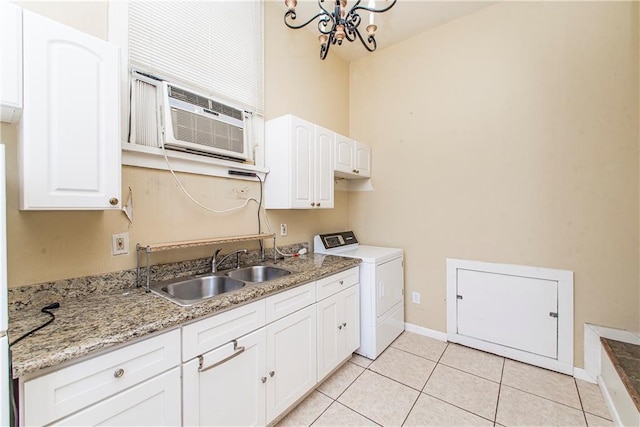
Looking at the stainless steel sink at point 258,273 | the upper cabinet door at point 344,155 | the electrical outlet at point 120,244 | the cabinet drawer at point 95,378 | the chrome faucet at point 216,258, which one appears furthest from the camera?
the upper cabinet door at point 344,155

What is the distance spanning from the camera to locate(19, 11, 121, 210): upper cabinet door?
3.39 feet

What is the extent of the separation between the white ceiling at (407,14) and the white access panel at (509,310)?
2435 mm

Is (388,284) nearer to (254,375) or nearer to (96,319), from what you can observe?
(254,375)

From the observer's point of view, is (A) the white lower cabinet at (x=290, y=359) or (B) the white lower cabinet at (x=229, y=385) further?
(A) the white lower cabinet at (x=290, y=359)

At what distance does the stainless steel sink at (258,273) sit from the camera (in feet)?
6.56

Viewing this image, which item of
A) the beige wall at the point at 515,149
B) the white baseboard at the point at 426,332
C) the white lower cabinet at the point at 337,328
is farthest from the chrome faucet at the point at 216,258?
the white baseboard at the point at 426,332

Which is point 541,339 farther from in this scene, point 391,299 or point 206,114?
point 206,114

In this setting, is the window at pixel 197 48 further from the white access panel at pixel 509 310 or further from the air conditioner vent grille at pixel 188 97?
the white access panel at pixel 509 310

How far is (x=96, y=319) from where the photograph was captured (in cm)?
108

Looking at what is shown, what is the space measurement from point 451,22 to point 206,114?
2509 millimetres

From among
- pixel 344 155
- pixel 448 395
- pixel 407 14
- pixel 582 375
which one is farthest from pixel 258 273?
pixel 407 14

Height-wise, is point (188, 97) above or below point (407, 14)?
below

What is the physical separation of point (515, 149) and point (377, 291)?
67.6 inches

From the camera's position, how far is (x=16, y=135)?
1.19 m
